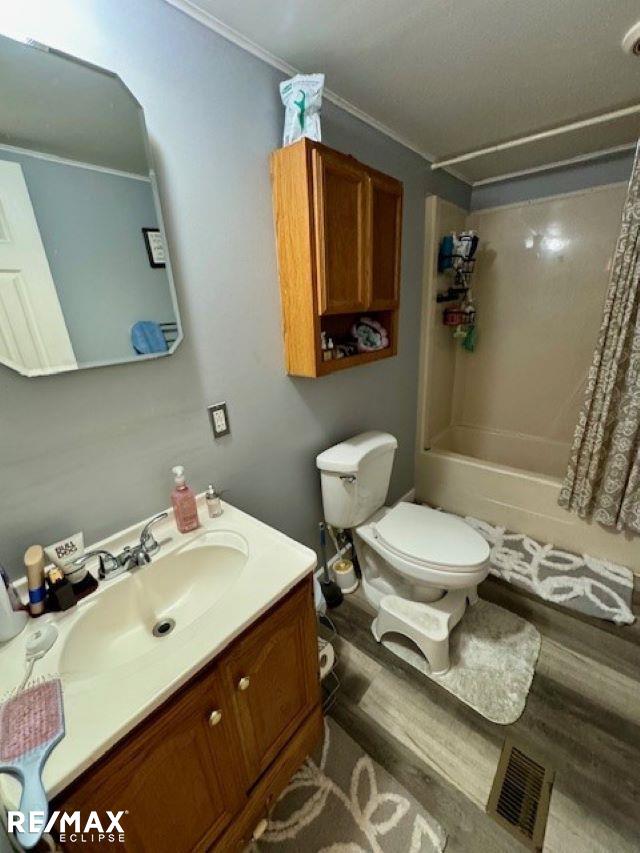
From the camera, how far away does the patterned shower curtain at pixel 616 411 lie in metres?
1.48

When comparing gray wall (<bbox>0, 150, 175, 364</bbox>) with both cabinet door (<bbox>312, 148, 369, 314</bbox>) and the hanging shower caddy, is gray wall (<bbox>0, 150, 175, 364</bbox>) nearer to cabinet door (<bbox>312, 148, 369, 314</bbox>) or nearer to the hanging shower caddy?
cabinet door (<bbox>312, 148, 369, 314</bbox>)

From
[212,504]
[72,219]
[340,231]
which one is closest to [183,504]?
[212,504]

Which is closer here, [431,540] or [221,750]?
[221,750]

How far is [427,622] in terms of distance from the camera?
4.56 feet

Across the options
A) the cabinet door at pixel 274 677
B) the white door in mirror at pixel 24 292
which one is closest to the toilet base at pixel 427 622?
the cabinet door at pixel 274 677

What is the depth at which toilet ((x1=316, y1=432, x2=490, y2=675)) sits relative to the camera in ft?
4.36

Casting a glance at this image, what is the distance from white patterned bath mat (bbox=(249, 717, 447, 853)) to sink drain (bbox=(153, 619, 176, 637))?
2.20 ft

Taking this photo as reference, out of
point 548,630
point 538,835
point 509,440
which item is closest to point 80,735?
point 538,835

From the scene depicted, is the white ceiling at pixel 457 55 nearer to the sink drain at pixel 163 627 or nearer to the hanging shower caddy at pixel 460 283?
the hanging shower caddy at pixel 460 283

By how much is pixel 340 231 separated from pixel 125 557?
1.26m

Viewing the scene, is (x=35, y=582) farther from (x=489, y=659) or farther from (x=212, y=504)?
(x=489, y=659)

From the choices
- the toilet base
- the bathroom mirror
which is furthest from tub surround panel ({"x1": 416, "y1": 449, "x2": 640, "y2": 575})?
the bathroom mirror

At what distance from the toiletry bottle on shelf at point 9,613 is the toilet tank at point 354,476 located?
1018 millimetres

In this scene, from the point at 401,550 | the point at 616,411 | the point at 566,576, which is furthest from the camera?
the point at 566,576
